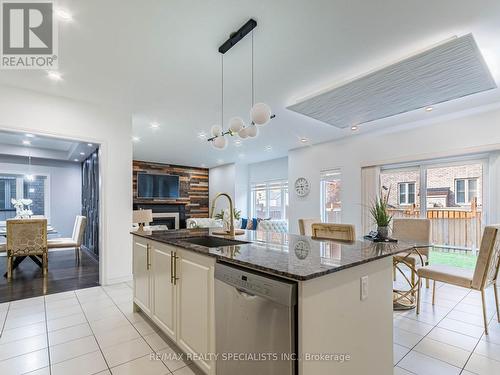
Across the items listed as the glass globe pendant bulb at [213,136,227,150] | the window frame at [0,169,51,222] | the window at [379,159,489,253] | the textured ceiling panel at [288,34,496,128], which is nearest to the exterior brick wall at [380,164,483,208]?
the window at [379,159,489,253]

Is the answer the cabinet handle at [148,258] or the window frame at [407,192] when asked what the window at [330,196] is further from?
the cabinet handle at [148,258]

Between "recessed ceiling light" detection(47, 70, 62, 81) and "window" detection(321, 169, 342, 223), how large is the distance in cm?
507

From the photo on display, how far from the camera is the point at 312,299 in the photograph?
115cm

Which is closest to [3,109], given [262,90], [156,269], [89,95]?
[89,95]

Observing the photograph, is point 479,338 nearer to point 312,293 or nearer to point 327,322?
point 327,322

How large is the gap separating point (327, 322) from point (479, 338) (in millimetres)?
2066

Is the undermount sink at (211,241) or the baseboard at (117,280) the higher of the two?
the undermount sink at (211,241)

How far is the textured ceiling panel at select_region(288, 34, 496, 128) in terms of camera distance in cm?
237

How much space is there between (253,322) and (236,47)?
7.32ft

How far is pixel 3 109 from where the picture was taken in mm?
3102

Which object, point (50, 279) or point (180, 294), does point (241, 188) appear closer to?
point (50, 279)

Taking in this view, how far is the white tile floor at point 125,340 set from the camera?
186 cm

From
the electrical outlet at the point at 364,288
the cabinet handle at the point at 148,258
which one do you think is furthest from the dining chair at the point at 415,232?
the cabinet handle at the point at 148,258

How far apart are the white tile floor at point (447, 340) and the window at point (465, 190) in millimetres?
1656
